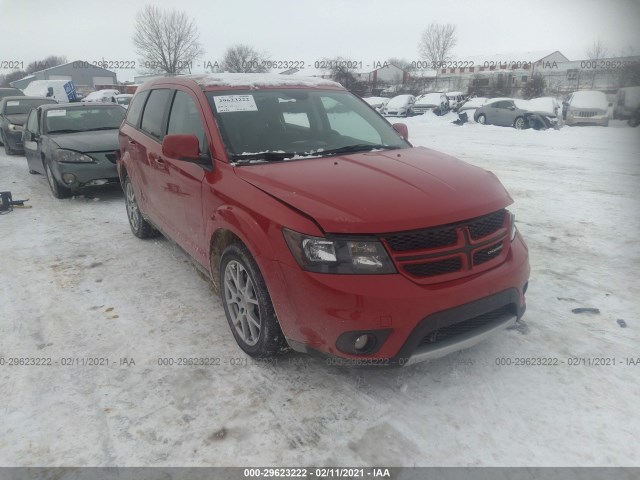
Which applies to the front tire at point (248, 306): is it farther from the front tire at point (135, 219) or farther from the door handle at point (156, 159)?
the front tire at point (135, 219)

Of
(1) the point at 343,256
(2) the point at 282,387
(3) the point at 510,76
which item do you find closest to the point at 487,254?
(1) the point at 343,256

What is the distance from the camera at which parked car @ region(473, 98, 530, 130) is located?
19062 mm

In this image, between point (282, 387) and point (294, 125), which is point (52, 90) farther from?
point (282, 387)

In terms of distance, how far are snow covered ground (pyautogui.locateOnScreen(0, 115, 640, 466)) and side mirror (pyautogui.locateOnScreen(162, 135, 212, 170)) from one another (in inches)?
49.0

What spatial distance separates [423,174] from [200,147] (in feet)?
5.32

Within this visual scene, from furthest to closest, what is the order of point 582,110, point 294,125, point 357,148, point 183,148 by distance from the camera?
1. point 582,110
2. point 294,125
3. point 357,148
4. point 183,148

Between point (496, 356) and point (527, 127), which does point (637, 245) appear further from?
point (527, 127)

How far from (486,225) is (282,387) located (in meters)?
1.53

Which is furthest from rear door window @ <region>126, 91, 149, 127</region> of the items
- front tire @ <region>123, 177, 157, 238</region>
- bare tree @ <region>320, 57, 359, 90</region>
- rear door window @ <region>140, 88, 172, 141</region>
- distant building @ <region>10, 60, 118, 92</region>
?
distant building @ <region>10, 60, 118, 92</region>

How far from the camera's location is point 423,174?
Result: 2840 mm

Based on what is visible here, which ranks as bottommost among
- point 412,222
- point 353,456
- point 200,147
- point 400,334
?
point 353,456

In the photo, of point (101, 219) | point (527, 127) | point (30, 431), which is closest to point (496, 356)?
point (30, 431)

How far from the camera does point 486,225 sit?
8.66 feet

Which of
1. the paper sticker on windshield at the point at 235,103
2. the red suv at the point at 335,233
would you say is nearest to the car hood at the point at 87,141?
the red suv at the point at 335,233
